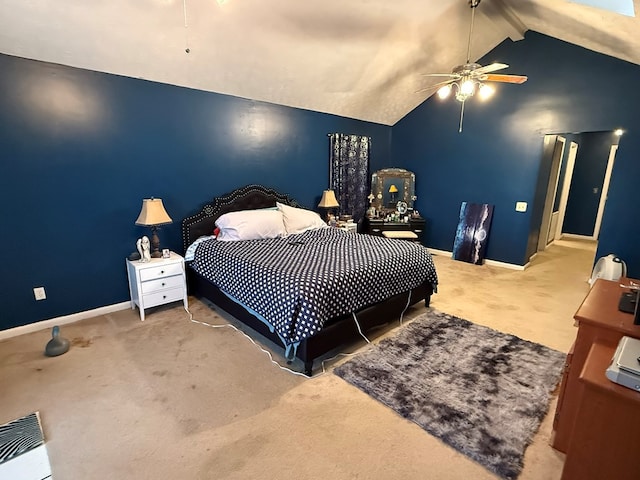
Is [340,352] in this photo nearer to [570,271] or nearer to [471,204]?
[471,204]

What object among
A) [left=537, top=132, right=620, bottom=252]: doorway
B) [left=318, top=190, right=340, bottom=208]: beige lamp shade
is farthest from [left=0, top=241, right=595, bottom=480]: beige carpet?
[left=537, top=132, right=620, bottom=252]: doorway

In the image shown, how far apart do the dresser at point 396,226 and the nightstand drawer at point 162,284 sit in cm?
333

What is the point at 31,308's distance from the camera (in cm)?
292

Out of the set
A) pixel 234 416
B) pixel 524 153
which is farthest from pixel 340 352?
pixel 524 153

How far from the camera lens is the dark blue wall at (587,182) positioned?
6719mm

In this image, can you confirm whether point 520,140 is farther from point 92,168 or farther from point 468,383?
point 92,168

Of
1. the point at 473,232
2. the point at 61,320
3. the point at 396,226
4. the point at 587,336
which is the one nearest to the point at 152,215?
the point at 61,320

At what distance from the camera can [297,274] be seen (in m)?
2.45

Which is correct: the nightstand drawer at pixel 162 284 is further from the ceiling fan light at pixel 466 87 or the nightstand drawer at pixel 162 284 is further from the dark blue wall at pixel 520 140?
the dark blue wall at pixel 520 140

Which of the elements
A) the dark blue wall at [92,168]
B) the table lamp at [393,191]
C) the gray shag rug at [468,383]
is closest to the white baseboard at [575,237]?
the table lamp at [393,191]

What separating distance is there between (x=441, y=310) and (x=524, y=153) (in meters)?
2.93

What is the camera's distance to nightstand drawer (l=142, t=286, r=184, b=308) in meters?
3.14

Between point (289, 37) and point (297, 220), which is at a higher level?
point (289, 37)

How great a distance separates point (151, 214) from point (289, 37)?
2247mm
